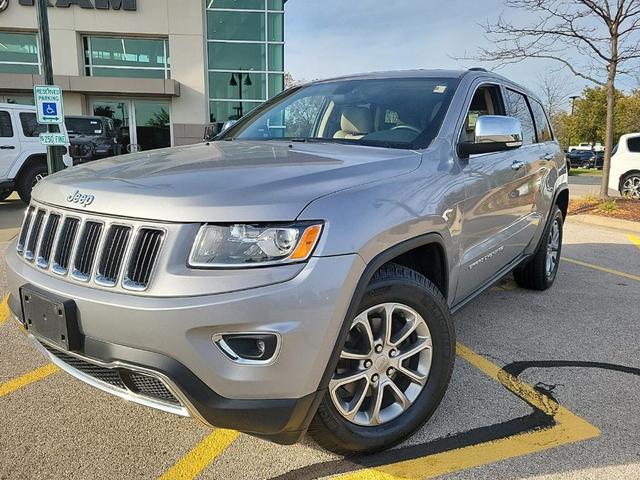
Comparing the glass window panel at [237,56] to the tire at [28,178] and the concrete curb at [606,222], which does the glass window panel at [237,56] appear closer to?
the tire at [28,178]

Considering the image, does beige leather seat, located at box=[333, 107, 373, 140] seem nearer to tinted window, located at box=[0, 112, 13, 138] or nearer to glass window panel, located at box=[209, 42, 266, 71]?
tinted window, located at box=[0, 112, 13, 138]

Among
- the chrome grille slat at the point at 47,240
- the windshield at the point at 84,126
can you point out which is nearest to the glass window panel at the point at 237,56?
the windshield at the point at 84,126

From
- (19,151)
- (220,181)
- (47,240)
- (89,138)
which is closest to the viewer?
(220,181)

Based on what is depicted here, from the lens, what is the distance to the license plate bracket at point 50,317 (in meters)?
1.92

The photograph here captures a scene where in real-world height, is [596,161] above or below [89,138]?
below

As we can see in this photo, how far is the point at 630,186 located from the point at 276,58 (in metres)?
13.4

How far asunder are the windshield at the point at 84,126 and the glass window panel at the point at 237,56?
7495 millimetres

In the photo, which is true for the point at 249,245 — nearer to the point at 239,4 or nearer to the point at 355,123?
the point at 355,123

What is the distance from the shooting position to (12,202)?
11.6 m

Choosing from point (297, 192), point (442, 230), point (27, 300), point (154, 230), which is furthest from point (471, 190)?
point (27, 300)

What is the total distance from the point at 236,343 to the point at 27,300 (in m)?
1.01

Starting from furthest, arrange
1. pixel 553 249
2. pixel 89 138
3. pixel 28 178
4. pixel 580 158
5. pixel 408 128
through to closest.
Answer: pixel 580 158 < pixel 89 138 < pixel 28 178 < pixel 553 249 < pixel 408 128

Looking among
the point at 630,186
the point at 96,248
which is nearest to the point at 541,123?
the point at 96,248

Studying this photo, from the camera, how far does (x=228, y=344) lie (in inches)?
70.1
